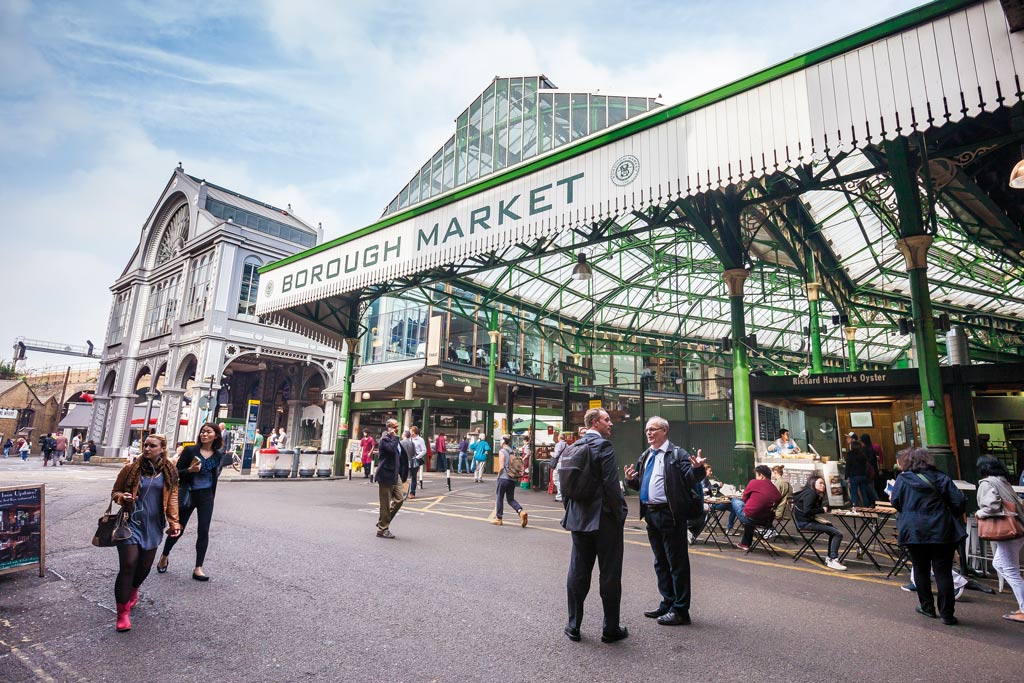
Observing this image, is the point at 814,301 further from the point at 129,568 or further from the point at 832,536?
the point at 129,568

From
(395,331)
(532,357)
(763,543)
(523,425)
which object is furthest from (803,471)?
(395,331)

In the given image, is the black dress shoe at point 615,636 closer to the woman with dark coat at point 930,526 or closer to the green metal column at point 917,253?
the woman with dark coat at point 930,526

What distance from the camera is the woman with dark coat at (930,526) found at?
477 cm

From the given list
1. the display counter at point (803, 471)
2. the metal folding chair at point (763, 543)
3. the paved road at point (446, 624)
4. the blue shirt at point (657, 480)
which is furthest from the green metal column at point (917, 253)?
the blue shirt at point (657, 480)

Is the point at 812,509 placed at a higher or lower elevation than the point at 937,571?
higher

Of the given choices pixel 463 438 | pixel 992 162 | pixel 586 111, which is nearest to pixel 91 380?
pixel 463 438

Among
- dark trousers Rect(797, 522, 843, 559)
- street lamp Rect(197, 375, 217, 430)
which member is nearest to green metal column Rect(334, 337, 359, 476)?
street lamp Rect(197, 375, 217, 430)

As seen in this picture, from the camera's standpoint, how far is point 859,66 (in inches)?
256

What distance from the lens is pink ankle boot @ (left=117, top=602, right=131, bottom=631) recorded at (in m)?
4.02

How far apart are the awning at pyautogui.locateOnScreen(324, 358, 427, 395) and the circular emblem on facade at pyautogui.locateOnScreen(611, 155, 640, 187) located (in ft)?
73.8

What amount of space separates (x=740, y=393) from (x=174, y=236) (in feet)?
132

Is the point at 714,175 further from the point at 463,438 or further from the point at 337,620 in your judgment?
the point at 463,438

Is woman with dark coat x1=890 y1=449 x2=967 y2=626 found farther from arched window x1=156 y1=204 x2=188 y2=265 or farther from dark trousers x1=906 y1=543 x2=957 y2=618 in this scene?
arched window x1=156 y1=204 x2=188 y2=265

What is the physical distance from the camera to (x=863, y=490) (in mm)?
10781
